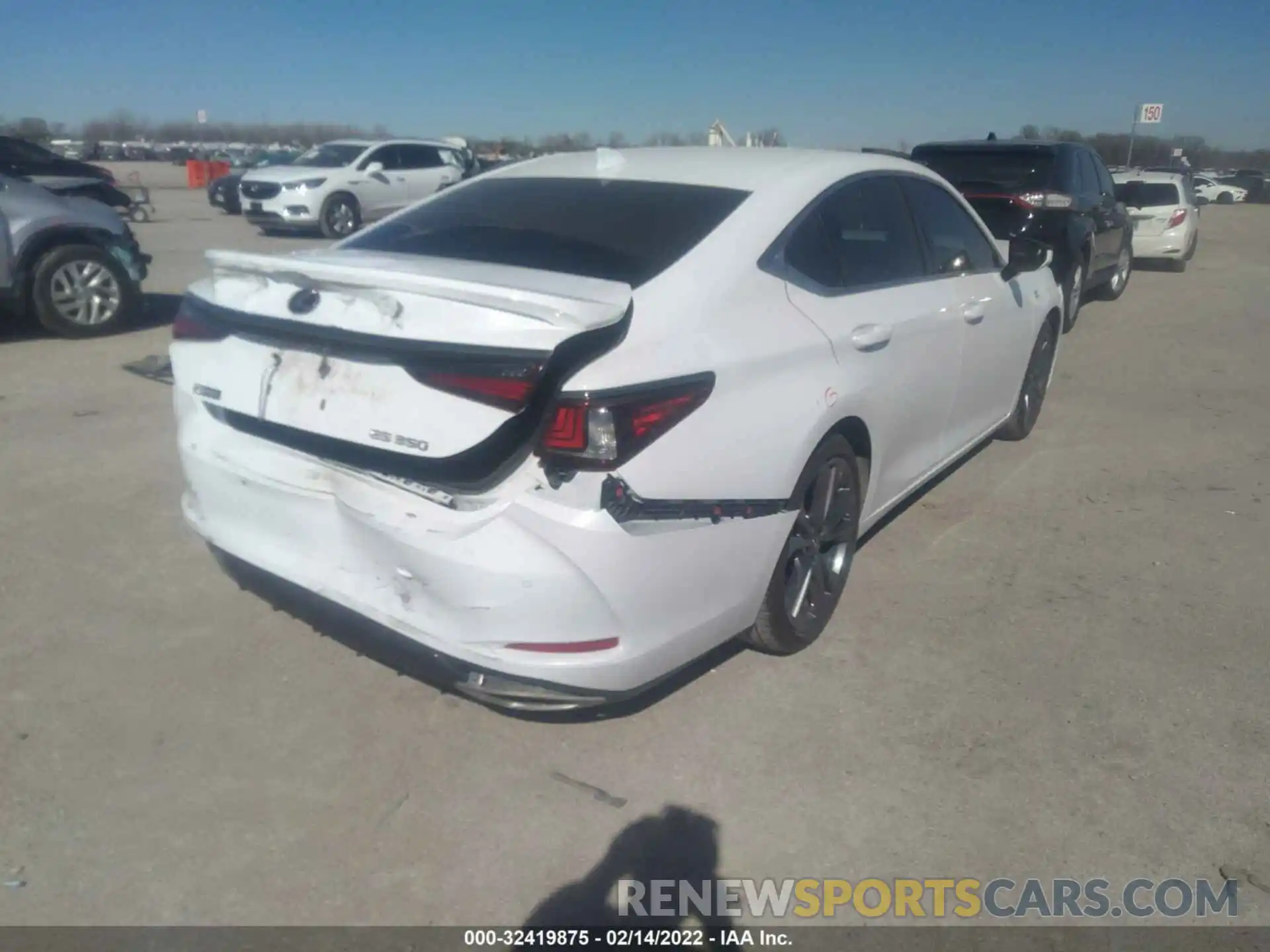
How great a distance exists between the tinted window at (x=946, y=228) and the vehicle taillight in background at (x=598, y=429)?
2308 millimetres

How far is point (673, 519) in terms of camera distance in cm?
270

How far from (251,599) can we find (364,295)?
5.56ft

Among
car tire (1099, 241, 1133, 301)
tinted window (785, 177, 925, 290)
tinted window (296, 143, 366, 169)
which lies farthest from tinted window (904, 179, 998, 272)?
tinted window (296, 143, 366, 169)

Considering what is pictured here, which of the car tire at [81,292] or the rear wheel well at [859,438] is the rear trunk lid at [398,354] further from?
the car tire at [81,292]

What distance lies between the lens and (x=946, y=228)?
460 cm

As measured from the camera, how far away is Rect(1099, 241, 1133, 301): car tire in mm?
12117

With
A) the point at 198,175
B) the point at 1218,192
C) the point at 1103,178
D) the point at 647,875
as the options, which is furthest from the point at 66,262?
the point at 1218,192

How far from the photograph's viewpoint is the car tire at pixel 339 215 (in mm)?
18359

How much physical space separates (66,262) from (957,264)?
A: 7.31m

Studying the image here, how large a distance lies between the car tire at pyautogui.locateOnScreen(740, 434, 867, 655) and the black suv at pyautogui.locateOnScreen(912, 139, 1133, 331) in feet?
18.9

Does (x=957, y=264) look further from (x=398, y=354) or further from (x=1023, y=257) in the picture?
(x=398, y=354)

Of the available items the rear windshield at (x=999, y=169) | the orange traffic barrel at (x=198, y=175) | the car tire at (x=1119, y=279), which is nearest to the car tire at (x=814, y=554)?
the rear windshield at (x=999, y=169)

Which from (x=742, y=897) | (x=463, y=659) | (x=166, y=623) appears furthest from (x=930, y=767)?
(x=166, y=623)

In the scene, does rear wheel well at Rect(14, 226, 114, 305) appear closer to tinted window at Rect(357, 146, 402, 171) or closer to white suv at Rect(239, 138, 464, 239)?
white suv at Rect(239, 138, 464, 239)
